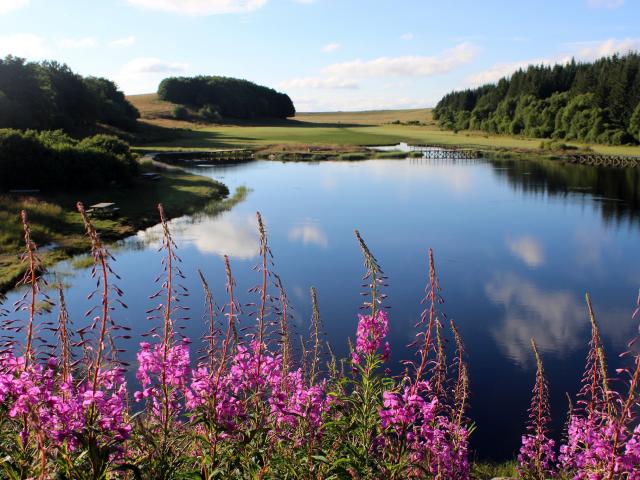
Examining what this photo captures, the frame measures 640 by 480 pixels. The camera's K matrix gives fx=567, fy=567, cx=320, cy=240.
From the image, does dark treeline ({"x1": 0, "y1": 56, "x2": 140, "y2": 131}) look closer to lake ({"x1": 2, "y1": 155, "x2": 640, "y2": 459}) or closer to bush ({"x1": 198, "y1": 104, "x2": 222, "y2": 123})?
lake ({"x1": 2, "y1": 155, "x2": 640, "y2": 459})

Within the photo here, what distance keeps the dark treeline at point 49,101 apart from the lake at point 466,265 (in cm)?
2285

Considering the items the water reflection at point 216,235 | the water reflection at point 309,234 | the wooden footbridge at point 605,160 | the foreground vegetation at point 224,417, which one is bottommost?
the water reflection at point 309,234

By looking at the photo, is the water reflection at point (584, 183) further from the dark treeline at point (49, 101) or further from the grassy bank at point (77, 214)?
the dark treeline at point (49, 101)

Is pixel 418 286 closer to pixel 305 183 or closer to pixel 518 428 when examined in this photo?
pixel 518 428

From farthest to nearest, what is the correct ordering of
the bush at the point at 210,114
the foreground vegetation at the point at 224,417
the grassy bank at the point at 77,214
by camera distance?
the bush at the point at 210,114, the grassy bank at the point at 77,214, the foreground vegetation at the point at 224,417

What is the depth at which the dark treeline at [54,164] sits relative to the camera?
31812mm

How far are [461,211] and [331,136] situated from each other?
238ft

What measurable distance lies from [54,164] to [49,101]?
97.4ft

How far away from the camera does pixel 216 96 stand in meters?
143

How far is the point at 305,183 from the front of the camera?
48.0 metres

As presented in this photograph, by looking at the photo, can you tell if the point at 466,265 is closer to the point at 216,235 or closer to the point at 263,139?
the point at 216,235

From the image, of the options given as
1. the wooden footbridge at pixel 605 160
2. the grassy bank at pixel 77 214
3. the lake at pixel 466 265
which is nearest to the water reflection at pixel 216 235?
the lake at pixel 466 265

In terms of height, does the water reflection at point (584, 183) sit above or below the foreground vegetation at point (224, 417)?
below

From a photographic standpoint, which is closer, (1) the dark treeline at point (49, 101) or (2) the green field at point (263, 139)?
(1) the dark treeline at point (49, 101)
